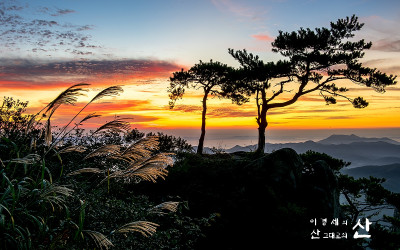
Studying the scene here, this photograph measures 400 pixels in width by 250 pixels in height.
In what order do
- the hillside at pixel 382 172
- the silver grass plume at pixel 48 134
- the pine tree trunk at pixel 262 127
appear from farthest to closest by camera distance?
the hillside at pixel 382 172 < the pine tree trunk at pixel 262 127 < the silver grass plume at pixel 48 134

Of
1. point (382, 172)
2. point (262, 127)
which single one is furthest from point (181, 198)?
point (382, 172)

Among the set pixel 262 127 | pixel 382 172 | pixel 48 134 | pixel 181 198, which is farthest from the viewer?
pixel 382 172

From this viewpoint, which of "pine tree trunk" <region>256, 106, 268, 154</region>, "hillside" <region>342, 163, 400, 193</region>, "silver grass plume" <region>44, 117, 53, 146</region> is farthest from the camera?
"hillside" <region>342, 163, 400, 193</region>

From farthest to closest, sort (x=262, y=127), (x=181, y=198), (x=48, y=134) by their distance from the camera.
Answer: (x=262, y=127) < (x=181, y=198) < (x=48, y=134)

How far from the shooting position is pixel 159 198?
35.5ft

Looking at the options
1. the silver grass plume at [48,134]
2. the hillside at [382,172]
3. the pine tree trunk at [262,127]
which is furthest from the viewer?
the hillside at [382,172]

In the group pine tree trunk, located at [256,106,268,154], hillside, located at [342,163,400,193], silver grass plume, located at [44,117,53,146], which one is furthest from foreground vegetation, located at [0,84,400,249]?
hillside, located at [342,163,400,193]

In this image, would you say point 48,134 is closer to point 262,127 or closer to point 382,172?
point 262,127

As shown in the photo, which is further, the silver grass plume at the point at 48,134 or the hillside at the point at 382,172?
the hillside at the point at 382,172

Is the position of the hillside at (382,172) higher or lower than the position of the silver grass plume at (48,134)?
lower

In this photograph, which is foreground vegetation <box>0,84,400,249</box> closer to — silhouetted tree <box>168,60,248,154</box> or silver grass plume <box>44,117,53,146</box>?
silver grass plume <box>44,117,53,146</box>

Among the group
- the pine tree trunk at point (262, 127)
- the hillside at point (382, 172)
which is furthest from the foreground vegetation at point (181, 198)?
the hillside at point (382, 172)

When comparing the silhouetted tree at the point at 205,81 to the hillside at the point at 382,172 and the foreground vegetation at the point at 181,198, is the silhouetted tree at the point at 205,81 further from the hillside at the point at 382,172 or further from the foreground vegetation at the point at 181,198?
the hillside at the point at 382,172

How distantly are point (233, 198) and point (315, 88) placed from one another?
1641 centimetres
